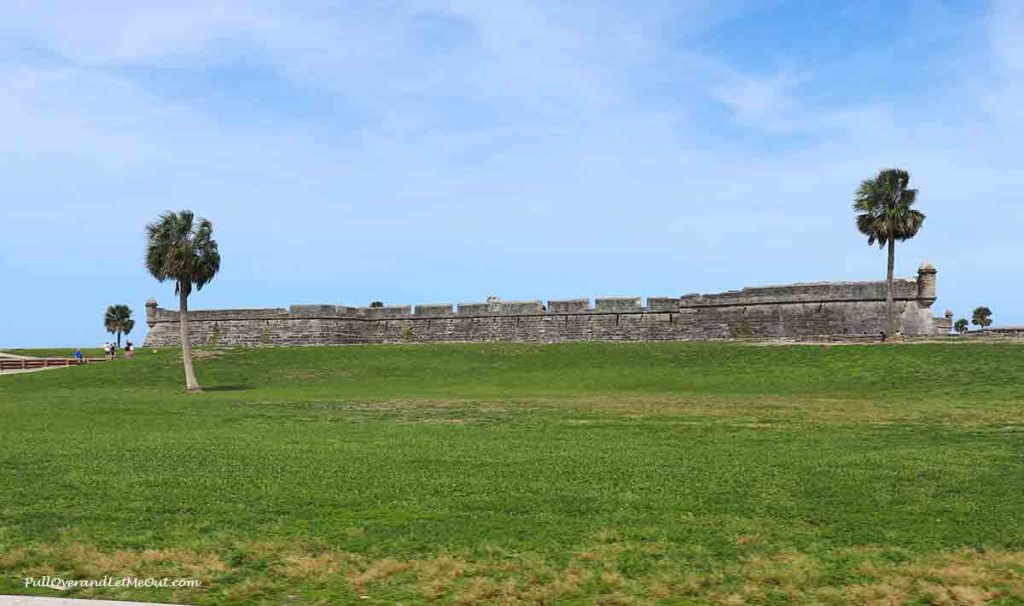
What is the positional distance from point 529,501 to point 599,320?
35193 mm

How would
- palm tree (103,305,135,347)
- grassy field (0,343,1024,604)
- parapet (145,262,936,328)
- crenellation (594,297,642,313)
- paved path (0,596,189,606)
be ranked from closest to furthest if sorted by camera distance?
paved path (0,596,189,606) < grassy field (0,343,1024,604) < parapet (145,262,936,328) < crenellation (594,297,642,313) < palm tree (103,305,135,347)

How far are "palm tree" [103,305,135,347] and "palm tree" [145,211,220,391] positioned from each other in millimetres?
45377

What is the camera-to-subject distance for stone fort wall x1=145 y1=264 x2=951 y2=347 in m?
37.6

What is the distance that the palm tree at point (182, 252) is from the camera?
30.4 meters

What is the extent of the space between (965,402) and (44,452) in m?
20.7

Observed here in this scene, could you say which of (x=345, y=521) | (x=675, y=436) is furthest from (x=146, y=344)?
(x=345, y=521)

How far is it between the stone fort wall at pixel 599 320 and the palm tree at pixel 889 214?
177cm

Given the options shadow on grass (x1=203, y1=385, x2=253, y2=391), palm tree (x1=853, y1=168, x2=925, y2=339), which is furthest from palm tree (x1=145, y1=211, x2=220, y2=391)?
palm tree (x1=853, y1=168, x2=925, y2=339)

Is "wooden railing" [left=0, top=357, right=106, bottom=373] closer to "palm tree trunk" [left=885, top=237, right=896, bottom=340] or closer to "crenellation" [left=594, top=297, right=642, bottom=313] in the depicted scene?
"crenellation" [left=594, top=297, right=642, bottom=313]

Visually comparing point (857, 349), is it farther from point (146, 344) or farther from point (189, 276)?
point (146, 344)

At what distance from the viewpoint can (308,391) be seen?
97.1 ft

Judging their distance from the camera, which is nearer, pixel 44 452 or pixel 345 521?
pixel 345 521

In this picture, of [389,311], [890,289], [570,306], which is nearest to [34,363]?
[389,311]

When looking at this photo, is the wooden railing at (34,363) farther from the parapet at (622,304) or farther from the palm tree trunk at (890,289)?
the palm tree trunk at (890,289)
